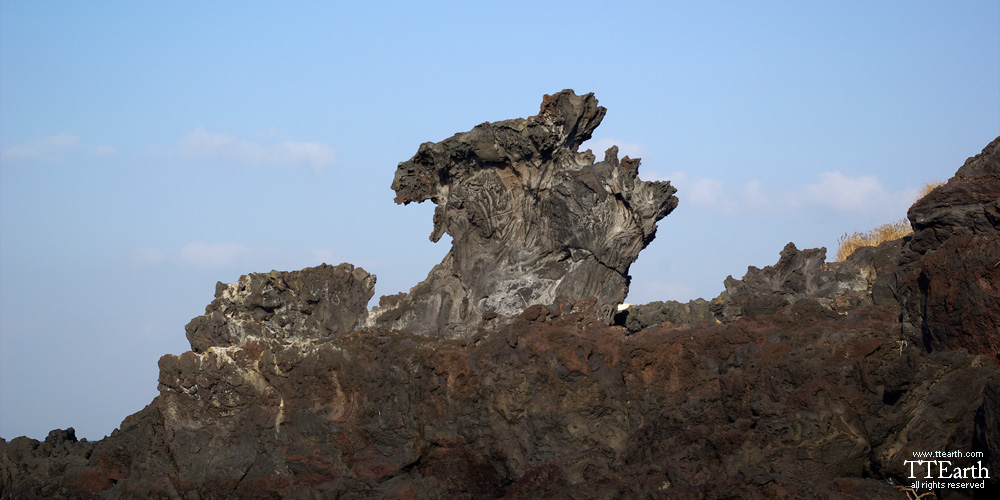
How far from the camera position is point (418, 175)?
17141mm

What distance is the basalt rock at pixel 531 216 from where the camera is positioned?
16.0m

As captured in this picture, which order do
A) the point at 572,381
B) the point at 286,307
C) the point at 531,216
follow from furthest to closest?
the point at 531,216 < the point at 286,307 < the point at 572,381

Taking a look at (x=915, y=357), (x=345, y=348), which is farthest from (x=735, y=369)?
(x=345, y=348)

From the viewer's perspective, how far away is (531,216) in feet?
54.7

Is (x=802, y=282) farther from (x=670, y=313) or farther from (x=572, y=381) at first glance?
A: (x=572, y=381)

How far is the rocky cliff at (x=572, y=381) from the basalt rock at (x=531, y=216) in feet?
0.15

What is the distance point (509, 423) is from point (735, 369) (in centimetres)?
289

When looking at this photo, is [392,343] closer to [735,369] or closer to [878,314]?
[735,369]

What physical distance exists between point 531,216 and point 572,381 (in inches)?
164

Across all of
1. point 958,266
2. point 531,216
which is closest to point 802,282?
point 531,216

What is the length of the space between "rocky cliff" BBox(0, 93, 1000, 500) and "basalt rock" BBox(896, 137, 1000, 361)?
26 millimetres

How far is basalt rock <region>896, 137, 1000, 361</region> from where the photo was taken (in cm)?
1012

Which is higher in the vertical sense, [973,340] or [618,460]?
[973,340]

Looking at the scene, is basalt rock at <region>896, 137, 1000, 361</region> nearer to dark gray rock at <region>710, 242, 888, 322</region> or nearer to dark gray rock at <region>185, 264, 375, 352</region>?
dark gray rock at <region>710, 242, 888, 322</region>
